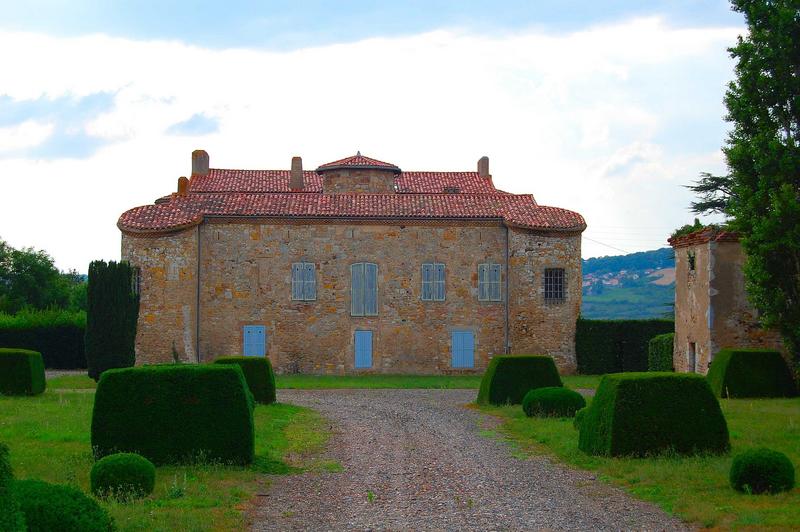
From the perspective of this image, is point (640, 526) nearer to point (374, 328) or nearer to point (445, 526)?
point (445, 526)

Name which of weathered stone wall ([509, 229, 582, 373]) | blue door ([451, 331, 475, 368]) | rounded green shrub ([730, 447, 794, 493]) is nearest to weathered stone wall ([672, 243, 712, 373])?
weathered stone wall ([509, 229, 582, 373])

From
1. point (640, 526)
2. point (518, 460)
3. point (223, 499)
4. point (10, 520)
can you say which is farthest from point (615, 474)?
point (10, 520)

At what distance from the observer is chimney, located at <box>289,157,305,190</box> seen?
43906 millimetres

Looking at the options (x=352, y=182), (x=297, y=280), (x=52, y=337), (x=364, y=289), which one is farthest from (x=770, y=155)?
(x=52, y=337)

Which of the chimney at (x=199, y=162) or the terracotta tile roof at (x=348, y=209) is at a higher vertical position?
the chimney at (x=199, y=162)

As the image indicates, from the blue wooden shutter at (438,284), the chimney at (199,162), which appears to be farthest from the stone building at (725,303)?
the chimney at (199,162)

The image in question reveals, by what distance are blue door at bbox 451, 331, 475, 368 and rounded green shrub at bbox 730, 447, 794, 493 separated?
26.4m

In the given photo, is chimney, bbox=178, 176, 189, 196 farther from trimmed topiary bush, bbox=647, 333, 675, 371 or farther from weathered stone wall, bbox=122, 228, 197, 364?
trimmed topiary bush, bbox=647, 333, 675, 371

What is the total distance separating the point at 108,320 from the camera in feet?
95.8

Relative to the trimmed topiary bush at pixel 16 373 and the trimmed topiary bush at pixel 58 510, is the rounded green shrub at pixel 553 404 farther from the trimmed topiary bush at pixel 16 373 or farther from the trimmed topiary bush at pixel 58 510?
the trimmed topiary bush at pixel 58 510

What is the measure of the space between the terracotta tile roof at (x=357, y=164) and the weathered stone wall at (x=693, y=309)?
1533 centimetres

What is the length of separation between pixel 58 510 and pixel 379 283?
3024 centimetres

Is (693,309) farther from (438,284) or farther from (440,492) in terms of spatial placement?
(440,492)

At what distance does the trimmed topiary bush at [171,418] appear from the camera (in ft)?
41.5
